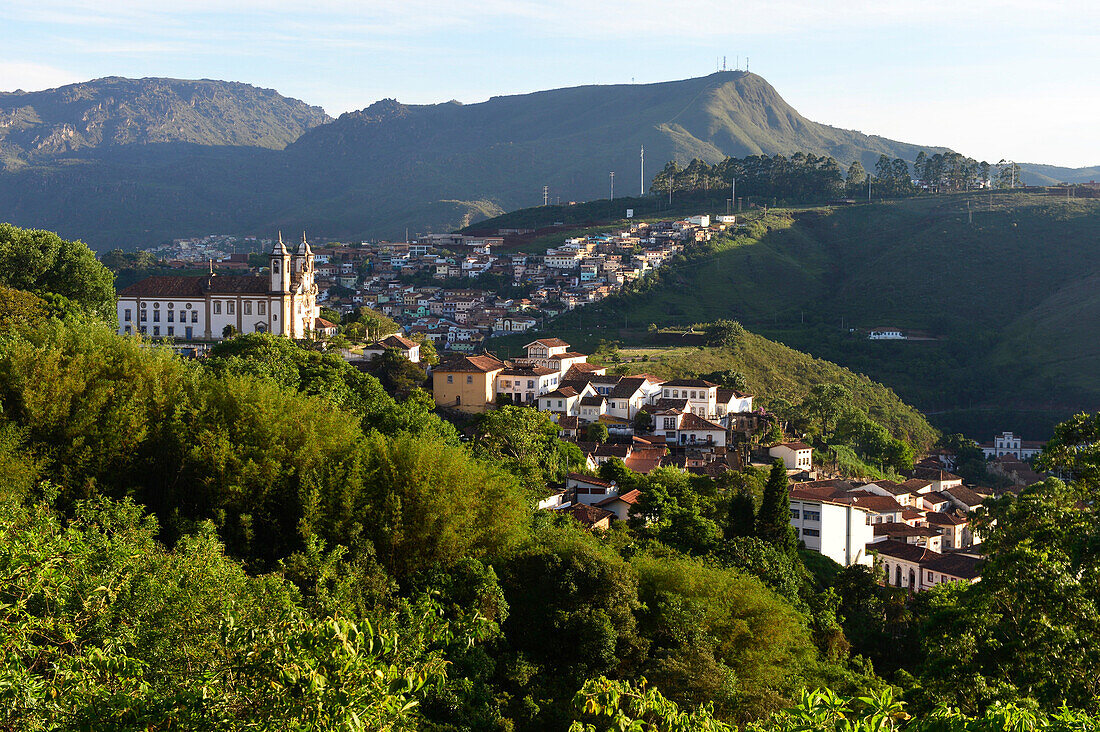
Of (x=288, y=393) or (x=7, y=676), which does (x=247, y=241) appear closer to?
(x=288, y=393)

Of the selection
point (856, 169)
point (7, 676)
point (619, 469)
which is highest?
point (856, 169)

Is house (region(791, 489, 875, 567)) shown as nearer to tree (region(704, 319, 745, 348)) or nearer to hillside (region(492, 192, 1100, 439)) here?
tree (region(704, 319, 745, 348))

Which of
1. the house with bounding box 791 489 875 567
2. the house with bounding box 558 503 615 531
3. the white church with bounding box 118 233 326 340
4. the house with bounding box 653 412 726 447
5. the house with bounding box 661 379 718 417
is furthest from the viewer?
the house with bounding box 661 379 718 417

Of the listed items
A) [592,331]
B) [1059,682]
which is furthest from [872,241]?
[1059,682]

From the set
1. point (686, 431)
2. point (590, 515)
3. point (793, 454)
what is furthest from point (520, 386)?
point (590, 515)

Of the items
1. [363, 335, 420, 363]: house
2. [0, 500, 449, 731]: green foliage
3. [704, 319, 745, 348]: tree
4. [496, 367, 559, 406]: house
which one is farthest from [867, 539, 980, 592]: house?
[704, 319, 745, 348]: tree
